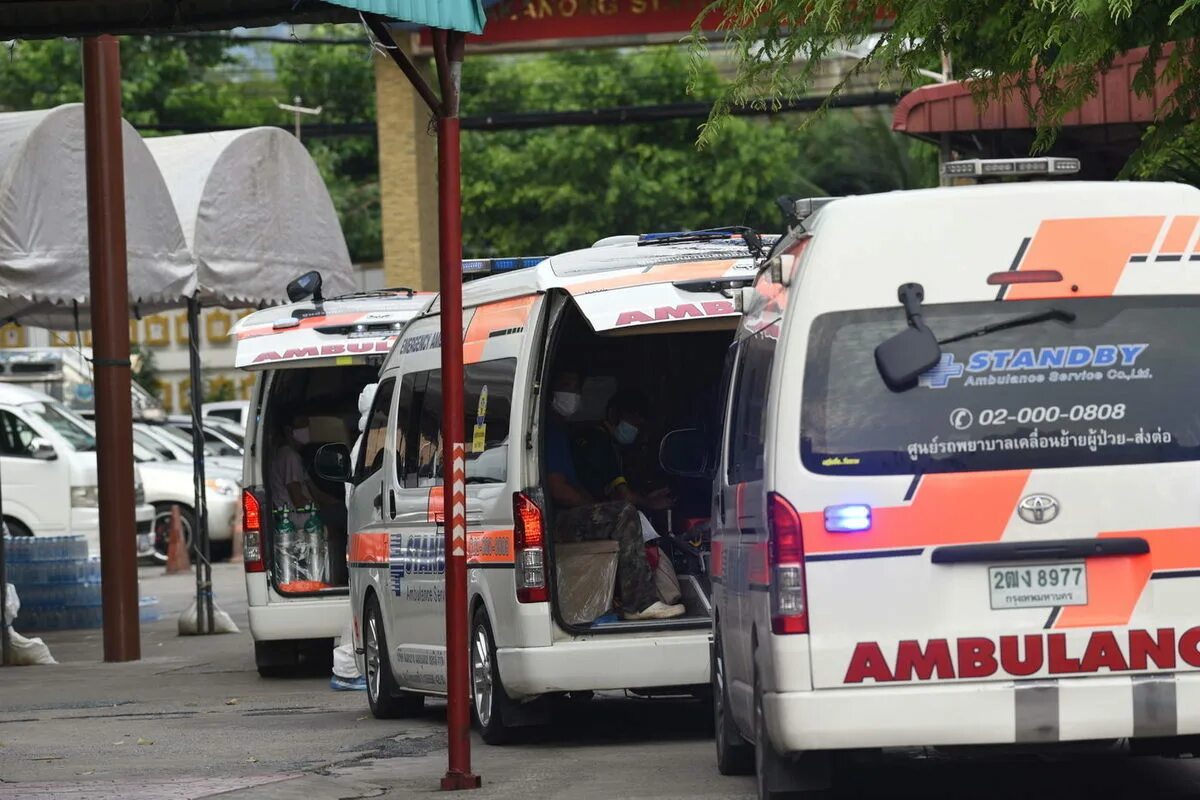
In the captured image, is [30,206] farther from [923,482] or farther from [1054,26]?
[923,482]

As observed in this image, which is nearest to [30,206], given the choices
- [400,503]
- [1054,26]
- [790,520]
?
[400,503]

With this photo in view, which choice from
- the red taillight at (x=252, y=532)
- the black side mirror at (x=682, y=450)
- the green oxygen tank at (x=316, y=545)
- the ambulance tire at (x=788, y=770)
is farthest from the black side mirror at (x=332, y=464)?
the ambulance tire at (x=788, y=770)

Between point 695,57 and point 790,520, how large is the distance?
4.67 m

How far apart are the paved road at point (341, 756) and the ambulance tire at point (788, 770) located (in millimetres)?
1093

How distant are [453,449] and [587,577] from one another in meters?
1.88

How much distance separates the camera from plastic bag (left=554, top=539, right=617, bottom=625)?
11.0 meters

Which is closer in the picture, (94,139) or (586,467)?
(586,467)

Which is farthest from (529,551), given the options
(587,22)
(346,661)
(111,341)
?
(587,22)

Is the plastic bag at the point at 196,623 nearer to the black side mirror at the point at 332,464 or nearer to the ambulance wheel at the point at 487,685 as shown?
the black side mirror at the point at 332,464

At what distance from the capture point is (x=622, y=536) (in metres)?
11.2

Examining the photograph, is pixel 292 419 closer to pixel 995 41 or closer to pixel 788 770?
pixel 995 41

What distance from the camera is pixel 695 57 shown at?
11.3 m

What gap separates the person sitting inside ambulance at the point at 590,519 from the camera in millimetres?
11070

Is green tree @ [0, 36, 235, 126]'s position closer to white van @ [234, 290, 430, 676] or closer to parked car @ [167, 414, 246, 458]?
parked car @ [167, 414, 246, 458]
